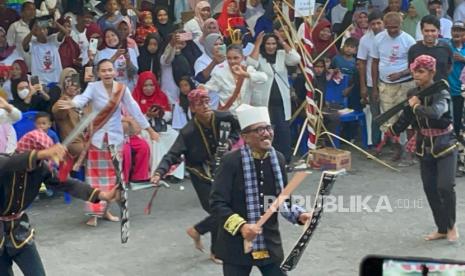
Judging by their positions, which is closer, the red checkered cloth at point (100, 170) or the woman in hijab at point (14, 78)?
the red checkered cloth at point (100, 170)

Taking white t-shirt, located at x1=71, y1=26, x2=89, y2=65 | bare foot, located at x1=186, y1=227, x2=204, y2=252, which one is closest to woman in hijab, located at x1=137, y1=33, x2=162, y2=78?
white t-shirt, located at x1=71, y1=26, x2=89, y2=65

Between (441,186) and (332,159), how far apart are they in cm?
305

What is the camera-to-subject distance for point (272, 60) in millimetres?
10062

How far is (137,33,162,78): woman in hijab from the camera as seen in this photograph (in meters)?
10.4

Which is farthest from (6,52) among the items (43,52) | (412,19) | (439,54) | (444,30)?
(444,30)

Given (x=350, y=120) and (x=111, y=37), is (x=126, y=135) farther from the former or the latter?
(x=350, y=120)

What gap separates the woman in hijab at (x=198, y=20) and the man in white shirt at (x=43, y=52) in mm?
1684

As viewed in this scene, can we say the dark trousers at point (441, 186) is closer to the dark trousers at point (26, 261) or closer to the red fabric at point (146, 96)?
the red fabric at point (146, 96)

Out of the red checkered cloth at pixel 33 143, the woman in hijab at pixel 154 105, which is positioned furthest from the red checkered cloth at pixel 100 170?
the red checkered cloth at pixel 33 143

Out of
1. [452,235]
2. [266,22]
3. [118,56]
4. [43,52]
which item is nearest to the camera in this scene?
[452,235]

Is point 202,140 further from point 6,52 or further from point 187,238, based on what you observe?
point 6,52

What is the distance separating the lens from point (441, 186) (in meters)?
7.35

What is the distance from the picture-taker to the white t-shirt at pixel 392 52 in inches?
407

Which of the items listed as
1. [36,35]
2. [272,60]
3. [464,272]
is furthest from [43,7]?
[464,272]
